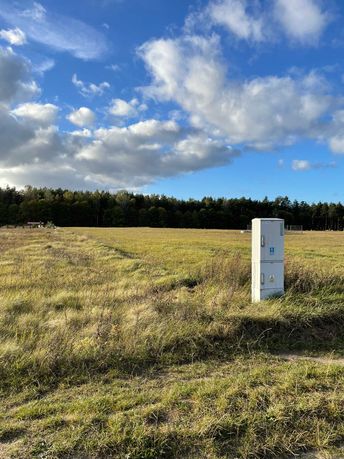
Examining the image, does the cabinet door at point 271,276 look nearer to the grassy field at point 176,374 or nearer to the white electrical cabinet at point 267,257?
the white electrical cabinet at point 267,257

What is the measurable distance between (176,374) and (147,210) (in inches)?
5530

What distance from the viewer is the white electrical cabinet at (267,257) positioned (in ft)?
25.9

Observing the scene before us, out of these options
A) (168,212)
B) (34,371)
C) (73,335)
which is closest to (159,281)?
(73,335)

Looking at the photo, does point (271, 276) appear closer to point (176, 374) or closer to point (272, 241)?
point (272, 241)

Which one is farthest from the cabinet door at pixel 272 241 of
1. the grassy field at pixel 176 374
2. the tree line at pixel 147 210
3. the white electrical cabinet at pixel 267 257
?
the tree line at pixel 147 210

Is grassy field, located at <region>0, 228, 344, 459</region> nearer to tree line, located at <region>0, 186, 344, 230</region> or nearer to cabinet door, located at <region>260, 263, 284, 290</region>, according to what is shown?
cabinet door, located at <region>260, 263, 284, 290</region>

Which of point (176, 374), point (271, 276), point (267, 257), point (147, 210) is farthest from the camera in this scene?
point (147, 210)

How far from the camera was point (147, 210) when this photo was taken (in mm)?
145125

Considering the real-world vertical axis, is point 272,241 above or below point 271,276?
above

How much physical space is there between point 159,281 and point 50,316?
4493mm

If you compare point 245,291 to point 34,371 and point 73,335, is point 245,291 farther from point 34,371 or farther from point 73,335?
point 34,371

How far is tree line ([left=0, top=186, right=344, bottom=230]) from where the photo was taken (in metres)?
135

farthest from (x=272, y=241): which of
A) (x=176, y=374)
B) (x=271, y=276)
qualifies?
(x=176, y=374)

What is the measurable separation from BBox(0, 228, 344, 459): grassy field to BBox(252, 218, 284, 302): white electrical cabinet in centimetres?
31
